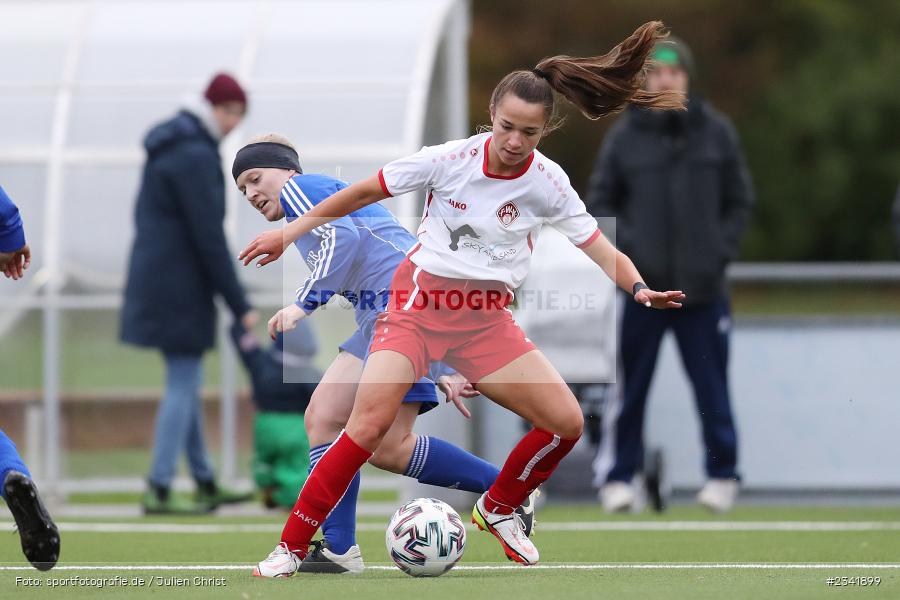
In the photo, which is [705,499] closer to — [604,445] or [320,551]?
[604,445]

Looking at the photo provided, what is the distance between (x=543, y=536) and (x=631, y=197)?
7.42 ft

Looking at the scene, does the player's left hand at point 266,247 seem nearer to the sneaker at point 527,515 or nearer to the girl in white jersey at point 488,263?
the girl in white jersey at point 488,263

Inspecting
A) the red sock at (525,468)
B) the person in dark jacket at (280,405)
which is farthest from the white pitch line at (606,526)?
the red sock at (525,468)

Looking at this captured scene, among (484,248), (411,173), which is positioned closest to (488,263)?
(484,248)

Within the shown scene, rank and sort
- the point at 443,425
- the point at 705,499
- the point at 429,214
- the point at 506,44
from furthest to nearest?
1. the point at 506,44
2. the point at 443,425
3. the point at 705,499
4. the point at 429,214

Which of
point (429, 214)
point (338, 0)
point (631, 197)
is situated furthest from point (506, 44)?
point (429, 214)

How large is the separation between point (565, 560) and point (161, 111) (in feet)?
17.2

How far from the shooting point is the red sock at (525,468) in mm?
6234

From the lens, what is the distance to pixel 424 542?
235 inches

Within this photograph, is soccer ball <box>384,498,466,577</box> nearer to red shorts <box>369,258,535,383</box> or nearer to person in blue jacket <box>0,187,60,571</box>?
red shorts <box>369,258,535,383</box>

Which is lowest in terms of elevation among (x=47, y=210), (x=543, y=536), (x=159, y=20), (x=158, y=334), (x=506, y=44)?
(x=543, y=536)

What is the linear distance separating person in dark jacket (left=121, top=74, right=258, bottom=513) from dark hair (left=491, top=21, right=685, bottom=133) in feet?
11.8

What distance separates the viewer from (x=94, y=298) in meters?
10.7

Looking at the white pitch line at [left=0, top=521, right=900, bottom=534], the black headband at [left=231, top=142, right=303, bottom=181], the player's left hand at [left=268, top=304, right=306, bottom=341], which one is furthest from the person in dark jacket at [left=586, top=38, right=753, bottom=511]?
the player's left hand at [left=268, top=304, right=306, bottom=341]
